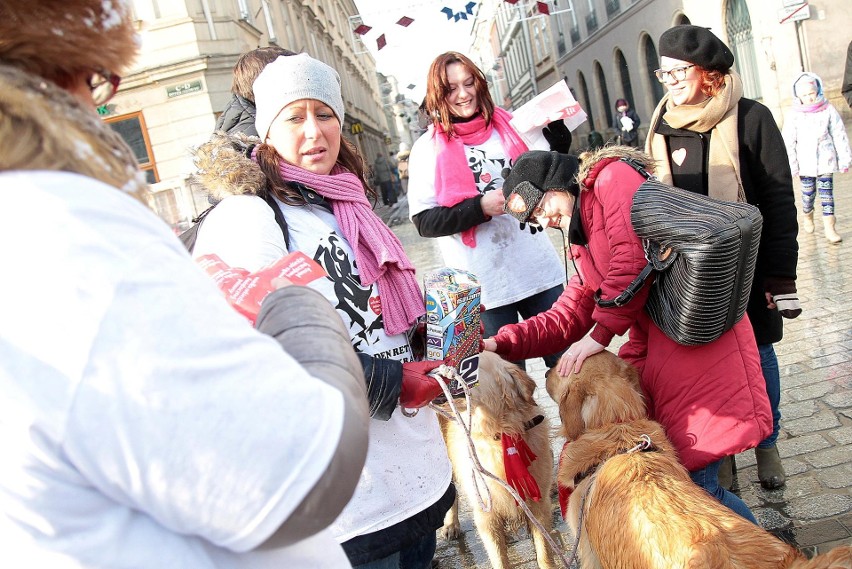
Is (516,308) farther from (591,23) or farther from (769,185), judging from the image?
(591,23)

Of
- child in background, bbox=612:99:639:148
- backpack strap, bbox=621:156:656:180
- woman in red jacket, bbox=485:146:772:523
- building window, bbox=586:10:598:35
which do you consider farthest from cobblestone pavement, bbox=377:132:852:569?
building window, bbox=586:10:598:35

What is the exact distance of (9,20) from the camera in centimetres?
88

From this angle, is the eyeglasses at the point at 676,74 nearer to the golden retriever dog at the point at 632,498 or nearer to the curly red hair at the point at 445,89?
the curly red hair at the point at 445,89

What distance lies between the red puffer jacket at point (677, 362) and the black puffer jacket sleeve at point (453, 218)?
92cm

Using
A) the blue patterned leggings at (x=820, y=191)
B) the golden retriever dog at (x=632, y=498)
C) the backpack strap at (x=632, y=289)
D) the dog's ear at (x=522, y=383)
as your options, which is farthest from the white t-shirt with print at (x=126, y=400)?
the blue patterned leggings at (x=820, y=191)

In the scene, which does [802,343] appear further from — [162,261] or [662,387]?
[162,261]

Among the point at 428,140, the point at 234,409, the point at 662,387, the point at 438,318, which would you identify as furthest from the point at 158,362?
the point at 428,140

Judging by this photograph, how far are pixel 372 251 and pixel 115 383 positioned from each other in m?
1.50

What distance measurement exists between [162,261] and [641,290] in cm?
223

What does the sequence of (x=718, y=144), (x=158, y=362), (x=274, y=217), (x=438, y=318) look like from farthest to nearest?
(x=718, y=144) < (x=438, y=318) < (x=274, y=217) < (x=158, y=362)

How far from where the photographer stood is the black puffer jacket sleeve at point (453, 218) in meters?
3.80

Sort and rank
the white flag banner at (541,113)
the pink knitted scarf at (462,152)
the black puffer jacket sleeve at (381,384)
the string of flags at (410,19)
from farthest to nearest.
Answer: the string of flags at (410,19) < the white flag banner at (541,113) < the pink knitted scarf at (462,152) < the black puffer jacket sleeve at (381,384)

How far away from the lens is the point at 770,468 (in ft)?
11.9

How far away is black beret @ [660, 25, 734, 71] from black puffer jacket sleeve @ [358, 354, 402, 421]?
7.35 ft
